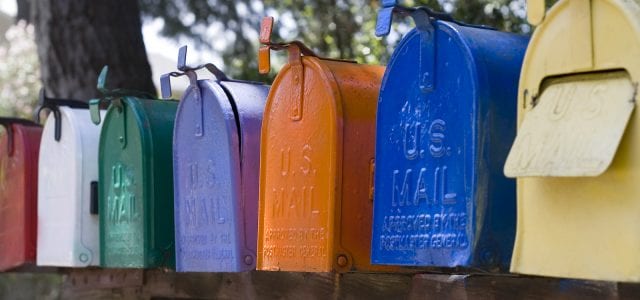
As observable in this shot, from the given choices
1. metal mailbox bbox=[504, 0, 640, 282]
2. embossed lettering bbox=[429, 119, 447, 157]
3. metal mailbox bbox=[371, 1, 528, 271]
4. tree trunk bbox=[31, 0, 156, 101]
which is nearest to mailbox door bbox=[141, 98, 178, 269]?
metal mailbox bbox=[371, 1, 528, 271]

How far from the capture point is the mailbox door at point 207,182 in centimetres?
246

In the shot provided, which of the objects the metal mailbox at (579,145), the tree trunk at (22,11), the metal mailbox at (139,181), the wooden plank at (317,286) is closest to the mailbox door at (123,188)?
the metal mailbox at (139,181)

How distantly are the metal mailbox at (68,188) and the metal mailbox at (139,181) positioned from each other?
10cm

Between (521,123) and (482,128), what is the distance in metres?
0.12

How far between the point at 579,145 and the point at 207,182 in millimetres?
1188

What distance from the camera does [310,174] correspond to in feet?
7.25

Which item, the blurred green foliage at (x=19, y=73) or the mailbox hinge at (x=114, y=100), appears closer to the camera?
the mailbox hinge at (x=114, y=100)

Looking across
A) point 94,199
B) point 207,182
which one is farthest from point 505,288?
point 94,199

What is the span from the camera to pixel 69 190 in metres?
3.09

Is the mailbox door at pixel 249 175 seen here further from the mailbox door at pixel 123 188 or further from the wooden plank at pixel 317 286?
the mailbox door at pixel 123 188

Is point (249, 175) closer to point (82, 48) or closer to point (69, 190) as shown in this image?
point (69, 190)

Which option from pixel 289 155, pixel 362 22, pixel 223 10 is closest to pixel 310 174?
pixel 289 155

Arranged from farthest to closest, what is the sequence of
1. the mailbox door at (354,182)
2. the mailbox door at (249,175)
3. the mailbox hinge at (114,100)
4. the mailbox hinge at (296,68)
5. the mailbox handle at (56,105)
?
the mailbox handle at (56,105)
the mailbox hinge at (114,100)
the mailbox door at (249,175)
the mailbox hinge at (296,68)
the mailbox door at (354,182)

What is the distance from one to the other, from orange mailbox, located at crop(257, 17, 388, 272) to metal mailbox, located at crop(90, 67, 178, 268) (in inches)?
20.3
